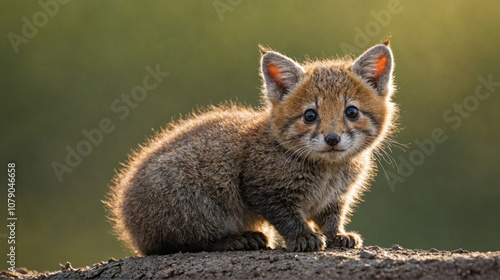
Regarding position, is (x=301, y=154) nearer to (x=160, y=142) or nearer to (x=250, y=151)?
(x=250, y=151)

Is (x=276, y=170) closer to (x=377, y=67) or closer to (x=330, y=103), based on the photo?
(x=330, y=103)

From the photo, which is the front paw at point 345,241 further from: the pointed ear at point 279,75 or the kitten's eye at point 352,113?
the pointed ear at point 279,75

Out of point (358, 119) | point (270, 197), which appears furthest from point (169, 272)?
point (358, 119)

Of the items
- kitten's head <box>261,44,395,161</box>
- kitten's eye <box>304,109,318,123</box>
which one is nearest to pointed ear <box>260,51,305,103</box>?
kitten's head <box>261,44,395,161</box>

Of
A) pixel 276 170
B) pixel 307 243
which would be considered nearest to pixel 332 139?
pixel 276 170

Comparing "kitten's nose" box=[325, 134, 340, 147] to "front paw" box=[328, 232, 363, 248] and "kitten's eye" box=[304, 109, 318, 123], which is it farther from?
"front paw" box=[328, 232, 363, 248]

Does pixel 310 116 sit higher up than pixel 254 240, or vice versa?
pixel 310 116
